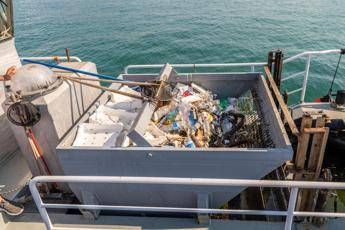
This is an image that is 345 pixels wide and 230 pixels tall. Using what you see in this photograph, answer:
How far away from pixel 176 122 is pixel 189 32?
60.8ft

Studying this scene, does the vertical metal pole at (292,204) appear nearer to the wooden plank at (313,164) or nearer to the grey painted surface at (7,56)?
the wooden plank at (313,164)

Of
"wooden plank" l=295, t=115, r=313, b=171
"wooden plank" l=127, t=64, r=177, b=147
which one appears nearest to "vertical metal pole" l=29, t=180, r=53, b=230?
"wooden plank" l=127, t=64, r=177, b=147

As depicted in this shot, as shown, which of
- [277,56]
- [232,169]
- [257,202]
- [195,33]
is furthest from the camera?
[195,33]

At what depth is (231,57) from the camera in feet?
61.4

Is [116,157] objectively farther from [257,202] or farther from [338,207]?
[338,207]

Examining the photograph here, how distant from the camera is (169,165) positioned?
4387 millimetres

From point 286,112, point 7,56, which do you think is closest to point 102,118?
point 7,56

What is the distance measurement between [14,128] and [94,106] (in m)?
1.36

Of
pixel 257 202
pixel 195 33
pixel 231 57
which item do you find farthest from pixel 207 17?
pixel 257 202

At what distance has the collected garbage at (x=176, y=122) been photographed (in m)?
4.91

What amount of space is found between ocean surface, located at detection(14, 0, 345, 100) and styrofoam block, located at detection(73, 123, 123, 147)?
1126 centimetres

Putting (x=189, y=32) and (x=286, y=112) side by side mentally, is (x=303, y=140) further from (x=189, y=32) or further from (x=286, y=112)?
(x=189, y=32)

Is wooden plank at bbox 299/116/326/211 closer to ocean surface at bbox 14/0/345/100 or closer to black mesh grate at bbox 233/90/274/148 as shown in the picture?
black mesh grate at bbox 233/90/274/148

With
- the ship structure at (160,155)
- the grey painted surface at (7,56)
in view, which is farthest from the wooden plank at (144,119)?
the grey painted surface at (7,56)
